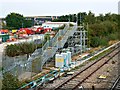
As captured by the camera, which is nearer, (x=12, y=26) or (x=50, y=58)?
(x=50, y=58)

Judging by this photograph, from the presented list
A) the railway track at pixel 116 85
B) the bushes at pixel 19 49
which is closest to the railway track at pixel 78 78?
the railway track at pixel 116 85

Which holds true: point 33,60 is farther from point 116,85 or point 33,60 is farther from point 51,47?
point 116,85

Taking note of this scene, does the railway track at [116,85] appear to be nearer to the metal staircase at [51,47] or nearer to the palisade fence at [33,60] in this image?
the palisade fence at [33,60]

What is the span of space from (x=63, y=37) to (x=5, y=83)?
43.0 ft

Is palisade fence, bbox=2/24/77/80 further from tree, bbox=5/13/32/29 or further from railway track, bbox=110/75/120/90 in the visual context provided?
tree, bbox=5/13/32/29

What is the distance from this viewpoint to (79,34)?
3034cm

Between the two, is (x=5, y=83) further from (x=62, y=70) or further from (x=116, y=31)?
(x=116, y=31)

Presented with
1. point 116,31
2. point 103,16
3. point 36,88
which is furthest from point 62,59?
point 103,16

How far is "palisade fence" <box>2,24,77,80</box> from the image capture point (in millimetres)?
16500

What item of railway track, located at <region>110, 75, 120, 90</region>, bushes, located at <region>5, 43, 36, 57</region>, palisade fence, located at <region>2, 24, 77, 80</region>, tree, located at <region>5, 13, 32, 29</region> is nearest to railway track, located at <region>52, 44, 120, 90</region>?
railway track, located at <region>110, 75, 120, 90</region>

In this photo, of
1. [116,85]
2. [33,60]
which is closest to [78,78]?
[116,85]

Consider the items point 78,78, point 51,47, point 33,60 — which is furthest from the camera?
point 51,47

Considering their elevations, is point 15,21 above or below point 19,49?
above

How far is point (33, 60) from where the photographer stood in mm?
18141
